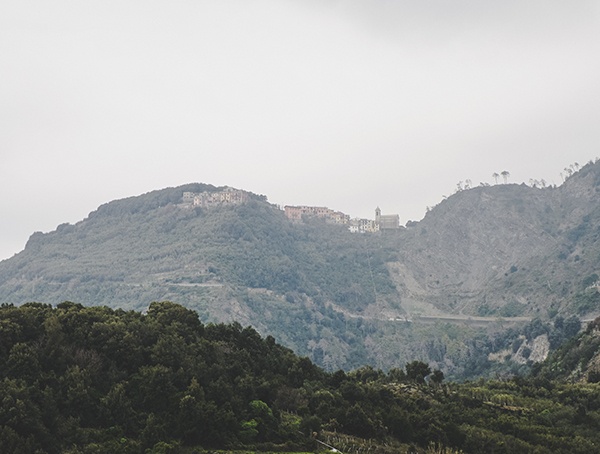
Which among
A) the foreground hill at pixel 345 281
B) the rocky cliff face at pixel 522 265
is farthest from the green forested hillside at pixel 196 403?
the rocky cliff face at pixel 522 265

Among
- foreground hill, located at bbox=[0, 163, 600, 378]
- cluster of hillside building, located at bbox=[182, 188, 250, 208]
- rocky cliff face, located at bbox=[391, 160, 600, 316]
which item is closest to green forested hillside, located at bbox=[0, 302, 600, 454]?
foreground hill, located at bbox=[0, 163, 600, 378]

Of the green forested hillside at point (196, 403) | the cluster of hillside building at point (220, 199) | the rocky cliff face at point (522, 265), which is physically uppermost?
the cluster of hillside building at point (220, 199)

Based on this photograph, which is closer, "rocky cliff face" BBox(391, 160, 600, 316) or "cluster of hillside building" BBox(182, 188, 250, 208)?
"rocky cliff face" BBox(391, 160, 600, 316)

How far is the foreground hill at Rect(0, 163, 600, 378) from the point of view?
132000 mm

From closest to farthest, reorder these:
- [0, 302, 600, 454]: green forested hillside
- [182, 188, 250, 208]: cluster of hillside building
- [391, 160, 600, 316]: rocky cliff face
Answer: [0, 302, 600, 454]: green forested hillside → [391, 160, 600, 316]: rocky cliff face → [182, 188, 250, 208]: cluster of hillside building

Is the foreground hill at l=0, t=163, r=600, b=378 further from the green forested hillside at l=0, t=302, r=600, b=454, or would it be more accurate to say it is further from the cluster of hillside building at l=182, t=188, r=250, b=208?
the green forested hillside at l=0, t=302, r=600, b=454

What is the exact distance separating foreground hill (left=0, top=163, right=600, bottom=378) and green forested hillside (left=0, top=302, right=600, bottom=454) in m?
70.2

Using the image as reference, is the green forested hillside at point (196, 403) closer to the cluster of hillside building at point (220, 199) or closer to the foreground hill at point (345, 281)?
the foreground hill at point (345, 281)

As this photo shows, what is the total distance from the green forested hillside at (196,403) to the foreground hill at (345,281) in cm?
7023

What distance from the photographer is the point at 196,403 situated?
27438 mm

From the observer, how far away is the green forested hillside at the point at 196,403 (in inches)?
995

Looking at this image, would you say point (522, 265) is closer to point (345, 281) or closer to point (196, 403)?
point (345, 281)

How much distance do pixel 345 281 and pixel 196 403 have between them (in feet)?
512

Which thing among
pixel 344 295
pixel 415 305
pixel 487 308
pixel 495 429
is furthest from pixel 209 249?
pixel 495 429
